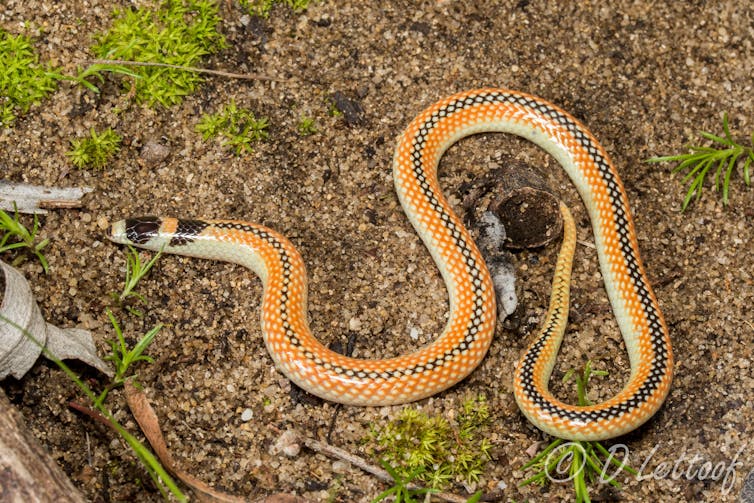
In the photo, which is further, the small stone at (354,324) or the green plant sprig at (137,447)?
the small stone at (354,324)

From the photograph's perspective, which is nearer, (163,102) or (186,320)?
(186,320)

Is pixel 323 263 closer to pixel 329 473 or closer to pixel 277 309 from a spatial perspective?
pixel 277 309

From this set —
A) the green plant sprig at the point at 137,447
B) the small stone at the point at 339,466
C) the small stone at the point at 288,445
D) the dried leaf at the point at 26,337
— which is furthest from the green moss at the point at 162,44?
the small stone at the point at 339,466

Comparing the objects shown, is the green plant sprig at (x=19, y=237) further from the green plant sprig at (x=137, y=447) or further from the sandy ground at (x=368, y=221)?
the green plant sprig at (x=137, y=447)

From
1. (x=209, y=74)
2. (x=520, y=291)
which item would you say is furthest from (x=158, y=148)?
(x=520, y=291)

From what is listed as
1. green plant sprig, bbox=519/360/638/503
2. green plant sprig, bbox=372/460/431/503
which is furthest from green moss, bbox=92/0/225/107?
green plant sprig, bbox=519/360/638/503
